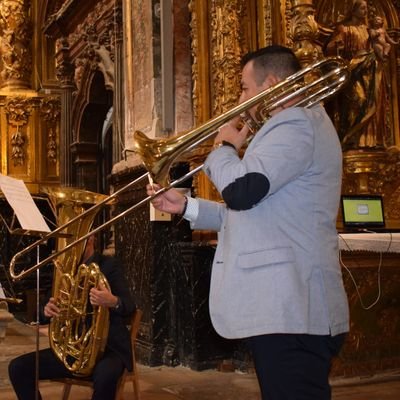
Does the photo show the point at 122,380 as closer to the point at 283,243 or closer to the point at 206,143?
the point at 283,243

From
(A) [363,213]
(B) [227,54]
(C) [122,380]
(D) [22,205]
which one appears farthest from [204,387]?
(B) [227,54]

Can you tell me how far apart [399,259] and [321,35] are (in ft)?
7.67

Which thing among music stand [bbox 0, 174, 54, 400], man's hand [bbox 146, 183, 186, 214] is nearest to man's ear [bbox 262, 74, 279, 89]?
man's hand [bbox 146, 183, 186, 214]

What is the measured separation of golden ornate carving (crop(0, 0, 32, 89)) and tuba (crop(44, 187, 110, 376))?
312 inches

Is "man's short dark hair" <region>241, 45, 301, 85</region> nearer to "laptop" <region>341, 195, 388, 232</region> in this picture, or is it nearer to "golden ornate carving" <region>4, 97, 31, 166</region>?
"laptop" <region>341, 195, 388, 232</region>

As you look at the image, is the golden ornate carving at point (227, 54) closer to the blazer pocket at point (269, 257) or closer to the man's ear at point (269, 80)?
the man's ear at point (269, 80)

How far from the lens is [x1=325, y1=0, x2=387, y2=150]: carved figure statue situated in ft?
20.2

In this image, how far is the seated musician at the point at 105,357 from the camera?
3520 mm

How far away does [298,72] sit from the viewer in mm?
2312

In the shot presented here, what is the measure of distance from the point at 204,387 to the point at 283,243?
3.21 m

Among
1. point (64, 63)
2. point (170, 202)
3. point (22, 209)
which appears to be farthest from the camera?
point (64, 63)

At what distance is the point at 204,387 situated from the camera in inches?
199

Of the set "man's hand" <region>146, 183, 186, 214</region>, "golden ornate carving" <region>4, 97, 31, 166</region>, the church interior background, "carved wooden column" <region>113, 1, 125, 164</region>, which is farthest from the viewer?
"golden ornate carving" <region>4, 97, 31, 166</region>

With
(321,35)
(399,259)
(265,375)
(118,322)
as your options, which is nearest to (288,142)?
(265,375)
